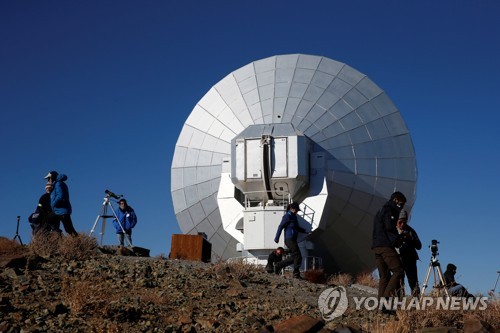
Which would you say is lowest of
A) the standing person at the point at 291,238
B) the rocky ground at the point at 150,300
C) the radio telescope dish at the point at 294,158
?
the rocky ground at the point at 150,300

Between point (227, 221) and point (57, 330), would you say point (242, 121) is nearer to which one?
point (227, 221)

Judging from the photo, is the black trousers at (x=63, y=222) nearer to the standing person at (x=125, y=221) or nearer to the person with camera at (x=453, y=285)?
the standing person at (x=125, y=221)

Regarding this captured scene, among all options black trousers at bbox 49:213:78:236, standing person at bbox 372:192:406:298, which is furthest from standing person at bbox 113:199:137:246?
standing person at bbox 372:192:406:298

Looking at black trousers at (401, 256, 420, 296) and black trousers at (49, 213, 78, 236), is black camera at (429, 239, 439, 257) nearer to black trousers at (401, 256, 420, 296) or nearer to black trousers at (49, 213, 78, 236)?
black trousers at (401, 256, 420, 296)

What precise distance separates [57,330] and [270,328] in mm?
2758

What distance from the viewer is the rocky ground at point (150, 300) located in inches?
383

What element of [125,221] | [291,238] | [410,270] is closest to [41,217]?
[125,221]

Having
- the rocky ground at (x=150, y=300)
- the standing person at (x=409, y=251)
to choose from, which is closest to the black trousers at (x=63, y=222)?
the rocky ground at (x=150, y=300)

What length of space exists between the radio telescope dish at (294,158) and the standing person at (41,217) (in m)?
6.55

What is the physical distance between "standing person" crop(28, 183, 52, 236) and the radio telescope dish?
655 cm

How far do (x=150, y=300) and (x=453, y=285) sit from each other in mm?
7155

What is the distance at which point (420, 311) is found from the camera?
35.3 feet

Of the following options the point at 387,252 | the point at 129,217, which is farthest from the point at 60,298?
the point at 129,217

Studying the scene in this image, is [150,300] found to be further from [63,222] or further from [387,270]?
[63,222]
